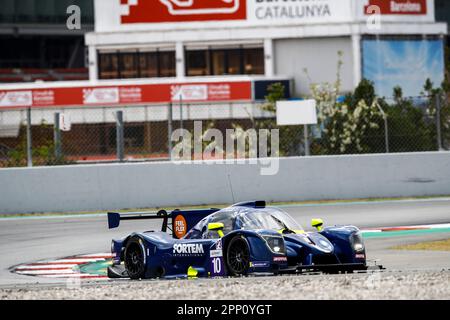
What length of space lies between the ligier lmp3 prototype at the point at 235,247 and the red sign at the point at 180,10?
3931cm

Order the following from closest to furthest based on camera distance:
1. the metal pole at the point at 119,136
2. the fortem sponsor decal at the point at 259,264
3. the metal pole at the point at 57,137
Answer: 1. the fortem sponsor decal at the point at 259,264
2. the metal pole at the point at 119,136
3. the metal pole at the point at 57,137

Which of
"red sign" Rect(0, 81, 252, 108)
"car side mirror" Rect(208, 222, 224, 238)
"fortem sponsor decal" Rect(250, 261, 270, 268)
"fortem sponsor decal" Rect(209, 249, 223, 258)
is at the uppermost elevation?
"red sign" Rect(0, 81, 252, 108)

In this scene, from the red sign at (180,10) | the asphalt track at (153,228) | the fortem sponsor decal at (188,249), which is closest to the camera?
the fortem sponsor decal at (188,249)

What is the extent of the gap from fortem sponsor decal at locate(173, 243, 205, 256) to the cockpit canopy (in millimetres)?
201

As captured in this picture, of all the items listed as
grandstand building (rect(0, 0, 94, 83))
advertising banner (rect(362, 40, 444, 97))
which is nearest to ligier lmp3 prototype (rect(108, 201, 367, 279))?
advertising banner (rect(362, 40, 444, 97))

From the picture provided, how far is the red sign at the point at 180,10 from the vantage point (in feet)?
171

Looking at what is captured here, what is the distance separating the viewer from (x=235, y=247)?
11.9 meters

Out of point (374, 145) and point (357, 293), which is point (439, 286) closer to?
point (357, 293)

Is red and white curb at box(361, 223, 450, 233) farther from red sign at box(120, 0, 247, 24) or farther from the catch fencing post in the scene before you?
red sign at box(120, 0, 247, 24)

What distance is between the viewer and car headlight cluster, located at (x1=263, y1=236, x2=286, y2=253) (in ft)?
37.9

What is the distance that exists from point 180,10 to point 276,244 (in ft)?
138

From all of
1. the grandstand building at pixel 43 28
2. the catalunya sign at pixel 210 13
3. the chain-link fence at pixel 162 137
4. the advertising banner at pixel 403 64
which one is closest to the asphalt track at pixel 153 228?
the chain-link fence at pixel 162 137

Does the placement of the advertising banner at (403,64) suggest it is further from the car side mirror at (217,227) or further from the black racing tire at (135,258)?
the car side mirror at (217,227)

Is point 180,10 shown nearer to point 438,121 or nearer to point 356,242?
point 438,121
